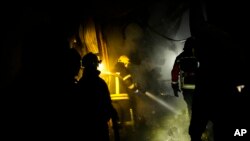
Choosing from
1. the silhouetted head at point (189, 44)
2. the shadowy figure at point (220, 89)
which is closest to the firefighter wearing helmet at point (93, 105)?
the shadowy figure at point (220, 89)

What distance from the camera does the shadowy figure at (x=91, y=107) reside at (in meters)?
4.30

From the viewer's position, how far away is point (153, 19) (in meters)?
15.1

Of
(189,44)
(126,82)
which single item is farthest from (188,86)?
(126,82)

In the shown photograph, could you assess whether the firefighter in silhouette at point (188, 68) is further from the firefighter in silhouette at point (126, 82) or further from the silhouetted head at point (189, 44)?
the firefighter in silhouette at point (126, 82)

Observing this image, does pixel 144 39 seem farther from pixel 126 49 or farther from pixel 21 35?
pixel 21 35

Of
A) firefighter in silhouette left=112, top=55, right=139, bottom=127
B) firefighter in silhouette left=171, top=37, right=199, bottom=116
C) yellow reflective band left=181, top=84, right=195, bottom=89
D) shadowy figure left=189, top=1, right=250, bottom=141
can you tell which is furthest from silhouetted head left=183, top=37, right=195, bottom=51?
firefighter in silhouette left=112, top=55, right=139, bottom=127

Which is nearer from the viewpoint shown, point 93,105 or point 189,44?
point 93,105

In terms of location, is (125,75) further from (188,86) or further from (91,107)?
(91,107)

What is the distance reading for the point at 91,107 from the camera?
4.45 meters

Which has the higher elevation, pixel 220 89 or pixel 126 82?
pixel 126 82

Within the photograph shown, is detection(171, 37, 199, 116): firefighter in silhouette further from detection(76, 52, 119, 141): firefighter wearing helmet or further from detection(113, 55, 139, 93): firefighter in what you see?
detection(113, 55, 139, 93): firefighter

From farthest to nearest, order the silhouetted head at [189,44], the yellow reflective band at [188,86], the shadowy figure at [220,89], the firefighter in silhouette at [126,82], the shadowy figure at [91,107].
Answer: the firefighter in silhouette at [126,82] < the yellow reflective band at [188,86] < the silhouetted head at [189,44] < the shadowy figure at [91,107] < the shadowy figure at [220,89]

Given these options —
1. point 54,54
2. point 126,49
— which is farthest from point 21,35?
point 126,49

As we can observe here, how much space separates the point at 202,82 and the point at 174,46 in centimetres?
1114
